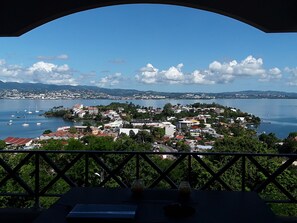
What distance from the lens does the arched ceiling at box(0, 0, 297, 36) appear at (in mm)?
3361

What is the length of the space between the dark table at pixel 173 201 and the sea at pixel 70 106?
502 centimetres

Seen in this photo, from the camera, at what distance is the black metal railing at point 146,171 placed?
3.54m

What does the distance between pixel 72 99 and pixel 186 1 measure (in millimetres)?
8826

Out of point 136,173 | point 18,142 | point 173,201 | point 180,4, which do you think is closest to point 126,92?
point 18,142

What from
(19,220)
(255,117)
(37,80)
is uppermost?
(37,80)

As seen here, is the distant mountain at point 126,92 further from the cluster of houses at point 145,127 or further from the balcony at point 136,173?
the balcony at point 136,173

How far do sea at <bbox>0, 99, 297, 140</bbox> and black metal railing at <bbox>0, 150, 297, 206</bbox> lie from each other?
6.74 feet

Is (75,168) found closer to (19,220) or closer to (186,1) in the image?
(19,220)

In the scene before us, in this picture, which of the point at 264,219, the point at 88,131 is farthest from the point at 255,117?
the point at 264,219

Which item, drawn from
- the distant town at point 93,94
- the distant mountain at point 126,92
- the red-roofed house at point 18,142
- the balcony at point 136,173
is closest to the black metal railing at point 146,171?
the balcony at point 136,173

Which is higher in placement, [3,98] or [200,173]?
[3,98]

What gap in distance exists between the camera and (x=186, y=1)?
339 cm

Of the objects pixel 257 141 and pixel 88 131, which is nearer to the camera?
pixel 257 141

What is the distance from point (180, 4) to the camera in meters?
3.48
